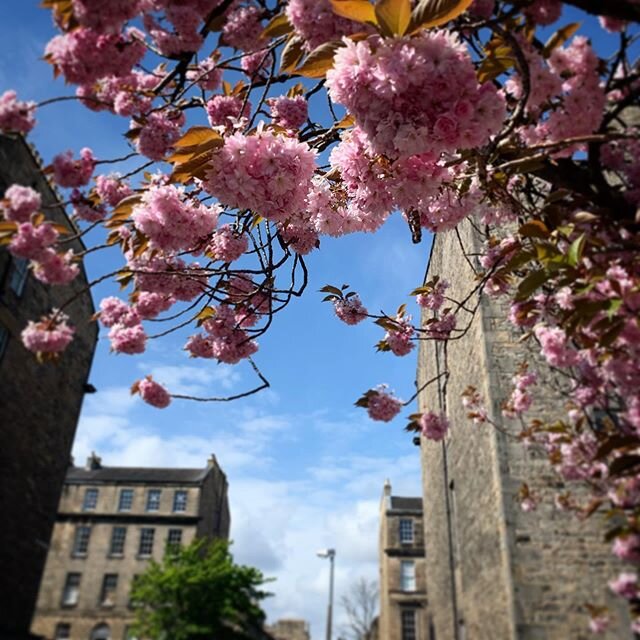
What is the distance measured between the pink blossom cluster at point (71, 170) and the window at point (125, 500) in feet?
108

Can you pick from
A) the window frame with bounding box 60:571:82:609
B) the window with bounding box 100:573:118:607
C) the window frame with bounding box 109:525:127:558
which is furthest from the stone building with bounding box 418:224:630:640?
the window frame with bounding box 60:571:82:609

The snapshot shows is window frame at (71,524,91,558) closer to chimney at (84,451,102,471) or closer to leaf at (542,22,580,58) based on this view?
chimney at (84,451,102,471)

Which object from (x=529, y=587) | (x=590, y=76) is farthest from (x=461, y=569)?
(x=590, y=76)

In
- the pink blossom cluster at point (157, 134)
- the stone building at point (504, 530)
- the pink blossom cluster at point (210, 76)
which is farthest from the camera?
the stone building at point (504, 530)

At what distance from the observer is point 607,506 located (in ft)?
24.6

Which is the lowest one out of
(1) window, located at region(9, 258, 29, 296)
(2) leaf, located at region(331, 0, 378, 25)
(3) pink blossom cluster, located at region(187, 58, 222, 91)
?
(2) leaf, located at region(331, 0, 378, 25)

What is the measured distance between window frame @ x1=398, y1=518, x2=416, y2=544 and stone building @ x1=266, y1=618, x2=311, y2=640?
27.5 meters

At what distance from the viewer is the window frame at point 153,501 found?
33.0m

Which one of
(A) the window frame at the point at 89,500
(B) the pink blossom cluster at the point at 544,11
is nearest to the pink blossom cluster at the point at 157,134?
(B) the pink blossom cluster at the point at 544,11

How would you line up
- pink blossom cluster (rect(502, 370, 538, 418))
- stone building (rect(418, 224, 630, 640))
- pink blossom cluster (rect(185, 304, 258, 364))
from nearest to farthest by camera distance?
pink blossom cluster (rect(185, 304, 258, 364)) < stone building (rect(418, 224, 630, 640)) < pink blossom cluster (rect(502, 370, 538, 418))

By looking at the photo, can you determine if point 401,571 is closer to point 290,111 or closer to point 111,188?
point 111,188

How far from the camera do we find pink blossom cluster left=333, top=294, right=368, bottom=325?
15.5 feet

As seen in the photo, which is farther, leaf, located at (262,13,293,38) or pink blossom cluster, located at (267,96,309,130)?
pink blossom cluster, located at (267,96,309,130)

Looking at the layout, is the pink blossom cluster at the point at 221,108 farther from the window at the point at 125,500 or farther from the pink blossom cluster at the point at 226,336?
the window at the point at 125,500
